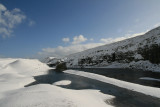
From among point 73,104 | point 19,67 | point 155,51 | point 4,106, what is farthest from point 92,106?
point 19,67

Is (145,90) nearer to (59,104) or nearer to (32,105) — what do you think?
(59,104)

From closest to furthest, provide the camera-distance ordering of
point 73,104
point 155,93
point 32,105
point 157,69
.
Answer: point 32,105 < point 73,104 < point 155,93 < point 157,69

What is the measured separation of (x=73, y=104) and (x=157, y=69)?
35.1 meters

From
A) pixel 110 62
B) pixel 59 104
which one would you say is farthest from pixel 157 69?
pixel 59 104

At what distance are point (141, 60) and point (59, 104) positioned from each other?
146 ft

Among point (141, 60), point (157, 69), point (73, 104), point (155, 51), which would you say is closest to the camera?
point (73, 104)

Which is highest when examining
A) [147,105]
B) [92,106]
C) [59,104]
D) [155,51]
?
[155,51]

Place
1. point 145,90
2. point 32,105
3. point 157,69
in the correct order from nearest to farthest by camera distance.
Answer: point 32,105 < point 145,90 < point 157,69

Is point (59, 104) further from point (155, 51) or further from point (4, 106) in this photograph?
point (155, 51)

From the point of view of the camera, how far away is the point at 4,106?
10742 millimetres

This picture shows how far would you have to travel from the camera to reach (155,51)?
41.7 m

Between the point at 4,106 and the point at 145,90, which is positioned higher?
the point at 4,106

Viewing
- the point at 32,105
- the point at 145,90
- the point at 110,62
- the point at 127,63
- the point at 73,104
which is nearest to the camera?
the point at 32,105

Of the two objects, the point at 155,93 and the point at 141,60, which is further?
the point at 141,60
